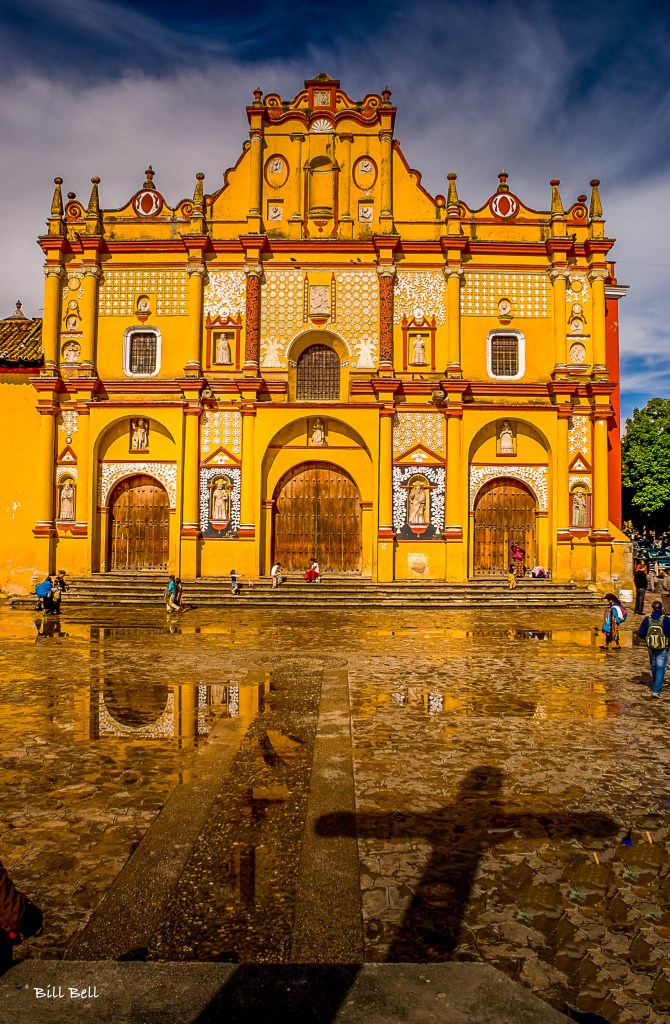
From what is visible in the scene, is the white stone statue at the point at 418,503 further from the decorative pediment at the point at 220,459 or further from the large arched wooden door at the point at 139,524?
the large arched wooden door at the point at 139,524

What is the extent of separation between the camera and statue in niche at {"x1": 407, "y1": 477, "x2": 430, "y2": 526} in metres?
21.6

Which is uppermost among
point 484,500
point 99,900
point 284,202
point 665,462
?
point 284,202

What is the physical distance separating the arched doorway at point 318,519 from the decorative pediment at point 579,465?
6829 mm

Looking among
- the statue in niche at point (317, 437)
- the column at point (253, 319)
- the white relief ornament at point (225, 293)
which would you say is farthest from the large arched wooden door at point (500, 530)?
the white relief ornament at point (225, 293)

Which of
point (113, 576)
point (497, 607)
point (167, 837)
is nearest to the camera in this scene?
point (167, 837)

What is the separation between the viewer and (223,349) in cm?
2220

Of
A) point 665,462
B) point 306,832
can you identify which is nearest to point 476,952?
point 306,832

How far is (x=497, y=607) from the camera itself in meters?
18.6

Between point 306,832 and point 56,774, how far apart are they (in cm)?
231

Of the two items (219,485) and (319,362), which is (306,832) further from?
(319,362)

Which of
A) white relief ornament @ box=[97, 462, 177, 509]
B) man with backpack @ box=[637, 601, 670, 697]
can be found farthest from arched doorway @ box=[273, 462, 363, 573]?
man with backpack @ box=[637, 601, 670, 697]

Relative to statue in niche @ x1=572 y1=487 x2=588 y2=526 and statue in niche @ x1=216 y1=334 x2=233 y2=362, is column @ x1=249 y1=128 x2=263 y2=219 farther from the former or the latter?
statue in niche @ x1=572 y1=487 x2=588 y2=526

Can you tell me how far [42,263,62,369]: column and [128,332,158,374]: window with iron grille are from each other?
7.77 ft

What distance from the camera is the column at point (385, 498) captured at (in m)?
21.1
